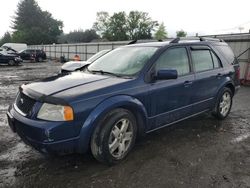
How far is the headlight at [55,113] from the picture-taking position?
266 cm

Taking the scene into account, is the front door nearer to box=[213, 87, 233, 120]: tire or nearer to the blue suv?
the blue suv

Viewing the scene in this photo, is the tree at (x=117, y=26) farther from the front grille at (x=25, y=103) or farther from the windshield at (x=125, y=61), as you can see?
the front grille at (x=25, y=103)

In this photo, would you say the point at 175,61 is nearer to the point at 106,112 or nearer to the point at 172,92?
the point at 172,92

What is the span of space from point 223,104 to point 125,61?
252 cm

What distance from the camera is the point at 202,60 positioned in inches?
171

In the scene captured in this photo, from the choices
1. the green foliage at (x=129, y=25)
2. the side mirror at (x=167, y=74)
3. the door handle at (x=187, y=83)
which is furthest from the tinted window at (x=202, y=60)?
the green foliage at (x=129, y=25)

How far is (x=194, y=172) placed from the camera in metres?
3.01

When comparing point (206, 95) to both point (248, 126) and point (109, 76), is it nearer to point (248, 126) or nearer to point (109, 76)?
point (248, 126)

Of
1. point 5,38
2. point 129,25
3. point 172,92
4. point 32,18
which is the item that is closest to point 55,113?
point 172,92

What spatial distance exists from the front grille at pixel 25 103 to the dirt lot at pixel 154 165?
0.78 meters

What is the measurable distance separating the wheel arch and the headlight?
22 centimetres

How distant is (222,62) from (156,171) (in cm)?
286

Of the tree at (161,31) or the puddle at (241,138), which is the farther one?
the tree at (161,31)

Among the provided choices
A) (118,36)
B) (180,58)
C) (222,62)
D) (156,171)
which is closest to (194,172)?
(156,171)
